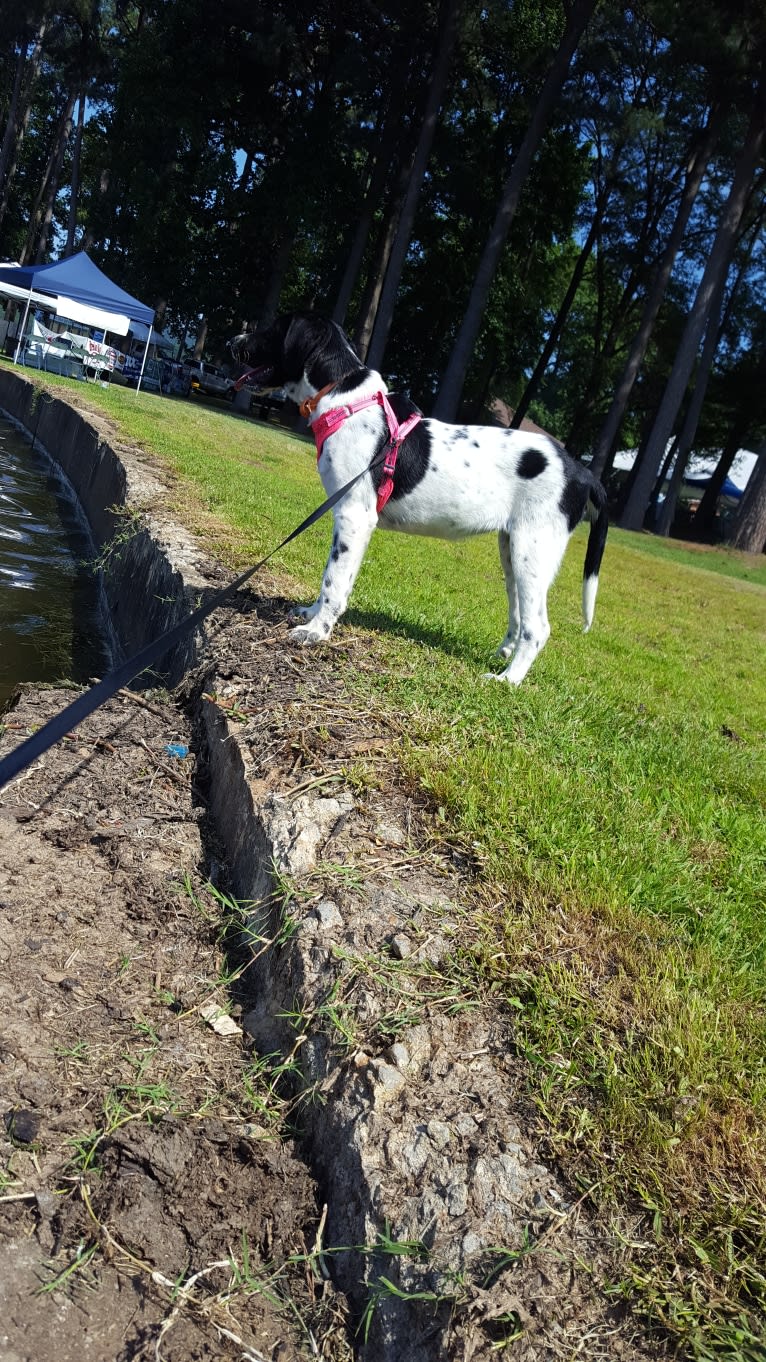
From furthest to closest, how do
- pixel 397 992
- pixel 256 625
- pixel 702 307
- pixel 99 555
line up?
pixel 702 307
pixel 99 555
pixel 256 625
pixel 397 992

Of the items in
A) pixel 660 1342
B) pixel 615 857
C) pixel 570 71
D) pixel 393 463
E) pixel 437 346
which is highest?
pixel 570 71

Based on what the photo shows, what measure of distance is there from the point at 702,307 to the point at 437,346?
67.6ft

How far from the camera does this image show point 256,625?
5125 mm

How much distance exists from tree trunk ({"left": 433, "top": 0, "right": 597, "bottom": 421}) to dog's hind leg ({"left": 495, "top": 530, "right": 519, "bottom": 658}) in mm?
19144

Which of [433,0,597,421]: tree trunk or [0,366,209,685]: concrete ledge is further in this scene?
[433,0,597,421]: tree trunk

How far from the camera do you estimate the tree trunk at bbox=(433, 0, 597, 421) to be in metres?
23.0

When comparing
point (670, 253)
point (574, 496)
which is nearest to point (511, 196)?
point (670, 253)

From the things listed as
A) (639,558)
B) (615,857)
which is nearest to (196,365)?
(639,558)

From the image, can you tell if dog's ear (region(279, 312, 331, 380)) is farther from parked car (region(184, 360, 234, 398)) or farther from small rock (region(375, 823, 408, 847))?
parked car (region(184, 360, 234, 398))

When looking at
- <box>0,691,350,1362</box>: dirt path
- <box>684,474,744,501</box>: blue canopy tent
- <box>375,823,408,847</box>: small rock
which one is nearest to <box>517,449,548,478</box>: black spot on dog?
<box>375,823,408,847</box>: small rock

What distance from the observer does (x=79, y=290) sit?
23.1 m

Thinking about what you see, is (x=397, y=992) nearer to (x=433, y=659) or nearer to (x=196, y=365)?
(x=433, y=659)

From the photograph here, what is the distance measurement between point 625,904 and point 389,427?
10.4ft

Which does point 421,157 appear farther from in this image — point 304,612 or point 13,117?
point 13,117
